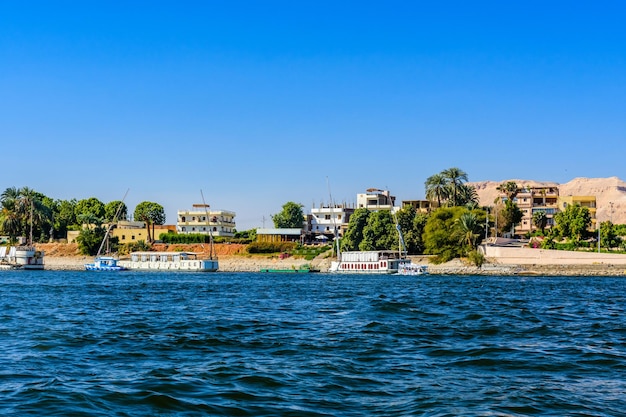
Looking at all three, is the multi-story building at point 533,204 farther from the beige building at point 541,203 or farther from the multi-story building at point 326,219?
the multi-story building at point 326,219

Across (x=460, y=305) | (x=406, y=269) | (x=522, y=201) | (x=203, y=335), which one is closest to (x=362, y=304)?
(x=460, y=305)

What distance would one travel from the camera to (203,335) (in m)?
24.3

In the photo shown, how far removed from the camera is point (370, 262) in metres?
107

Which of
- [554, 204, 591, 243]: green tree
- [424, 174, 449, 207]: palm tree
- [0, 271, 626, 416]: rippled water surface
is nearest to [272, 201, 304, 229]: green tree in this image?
[424, 174, 449, 207]: palm tree

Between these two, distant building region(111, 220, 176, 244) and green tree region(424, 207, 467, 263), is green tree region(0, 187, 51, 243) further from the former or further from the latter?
green tree region(424, 207, 467, 263)

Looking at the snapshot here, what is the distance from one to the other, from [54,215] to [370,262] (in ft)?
269

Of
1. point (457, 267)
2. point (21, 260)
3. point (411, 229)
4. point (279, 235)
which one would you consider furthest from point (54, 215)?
point (457, 267)

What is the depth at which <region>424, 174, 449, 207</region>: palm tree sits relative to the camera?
13200 cm

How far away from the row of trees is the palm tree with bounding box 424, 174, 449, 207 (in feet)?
180

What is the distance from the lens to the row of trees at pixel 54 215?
14125cm

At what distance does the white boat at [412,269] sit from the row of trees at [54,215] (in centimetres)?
5525

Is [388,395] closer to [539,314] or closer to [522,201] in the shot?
[539,314]

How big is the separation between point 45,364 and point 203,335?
262 inches

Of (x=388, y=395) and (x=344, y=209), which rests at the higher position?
(x=344, y=209)
